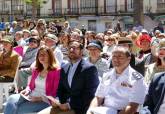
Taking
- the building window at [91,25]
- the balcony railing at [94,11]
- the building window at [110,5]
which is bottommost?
the building window at [91,25]

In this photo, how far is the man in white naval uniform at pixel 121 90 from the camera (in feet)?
19.1

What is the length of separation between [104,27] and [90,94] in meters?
36.5

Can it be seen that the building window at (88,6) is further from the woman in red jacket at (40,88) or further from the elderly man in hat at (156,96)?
the elderly man in hat at (156,96)

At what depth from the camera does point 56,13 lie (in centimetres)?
4753

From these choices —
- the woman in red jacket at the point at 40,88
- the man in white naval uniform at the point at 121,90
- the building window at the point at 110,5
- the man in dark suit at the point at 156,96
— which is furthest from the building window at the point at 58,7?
the man in dark suit at the point at 156,96

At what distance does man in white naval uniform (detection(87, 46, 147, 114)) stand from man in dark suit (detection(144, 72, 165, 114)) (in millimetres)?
185

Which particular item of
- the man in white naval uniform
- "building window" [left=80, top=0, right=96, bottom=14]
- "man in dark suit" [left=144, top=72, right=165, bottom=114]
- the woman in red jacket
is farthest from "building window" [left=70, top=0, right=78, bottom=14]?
"man in dark suit" [left=144, top=72, right=165, bottom=114]

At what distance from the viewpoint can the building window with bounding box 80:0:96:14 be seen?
46250mm

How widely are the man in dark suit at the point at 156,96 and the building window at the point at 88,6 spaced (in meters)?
40.3

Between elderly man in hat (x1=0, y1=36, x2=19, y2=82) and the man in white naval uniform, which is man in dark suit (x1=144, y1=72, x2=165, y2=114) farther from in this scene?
elderly man in hat (x1=0, y1=36, x2=19, y2=82)

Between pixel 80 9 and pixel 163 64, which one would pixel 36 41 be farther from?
pixel 80 9

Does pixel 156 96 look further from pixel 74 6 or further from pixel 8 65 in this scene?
pixel 74 6

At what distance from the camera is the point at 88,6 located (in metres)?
46.7

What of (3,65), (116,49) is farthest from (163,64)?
(3,65)
